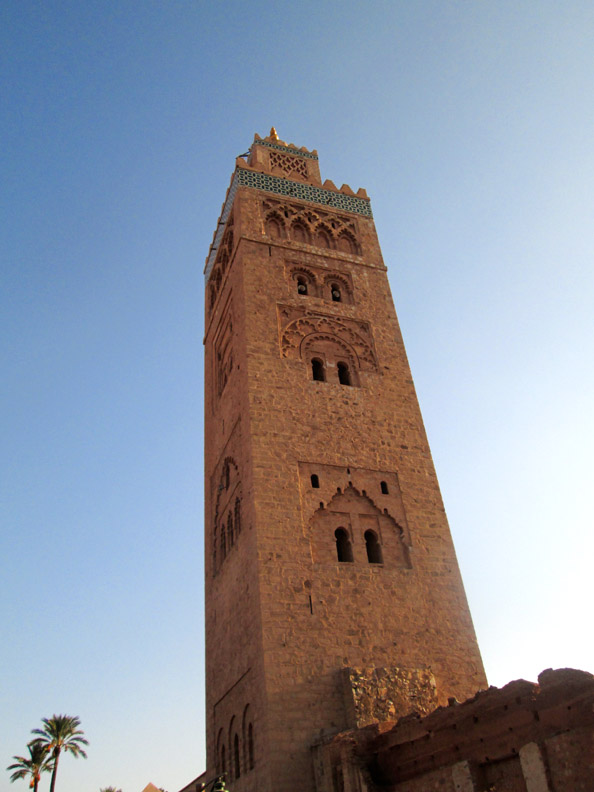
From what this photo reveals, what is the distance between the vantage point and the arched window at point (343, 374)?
14289 millimetres

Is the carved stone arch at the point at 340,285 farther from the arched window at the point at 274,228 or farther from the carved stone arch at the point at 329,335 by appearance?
the arched window at the point at 274,228

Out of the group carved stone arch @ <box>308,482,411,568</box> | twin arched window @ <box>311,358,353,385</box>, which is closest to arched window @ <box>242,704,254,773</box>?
carved stone arch @ <box>308,482,411,568</box>

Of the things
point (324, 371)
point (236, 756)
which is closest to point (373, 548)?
point (324, 371)

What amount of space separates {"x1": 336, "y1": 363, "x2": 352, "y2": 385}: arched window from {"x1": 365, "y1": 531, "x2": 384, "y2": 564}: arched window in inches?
134

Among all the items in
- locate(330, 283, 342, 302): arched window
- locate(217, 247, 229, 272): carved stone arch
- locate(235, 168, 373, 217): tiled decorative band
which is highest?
locate(235, 168, 373, 217): tiled decorative band

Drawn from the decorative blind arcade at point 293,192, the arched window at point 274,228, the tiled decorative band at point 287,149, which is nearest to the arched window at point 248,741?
the arched window at point 274,228

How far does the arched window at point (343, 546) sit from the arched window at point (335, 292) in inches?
228

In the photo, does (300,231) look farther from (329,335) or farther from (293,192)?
(329,335)

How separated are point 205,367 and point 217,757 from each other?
9151mm

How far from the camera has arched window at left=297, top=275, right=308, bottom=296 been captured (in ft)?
51.0

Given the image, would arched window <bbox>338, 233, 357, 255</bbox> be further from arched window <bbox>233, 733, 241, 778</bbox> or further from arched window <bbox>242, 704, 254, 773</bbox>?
arched window <bbox>233, 733, 241, 778</bbox>

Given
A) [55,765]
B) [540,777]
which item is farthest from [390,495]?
[55,765]

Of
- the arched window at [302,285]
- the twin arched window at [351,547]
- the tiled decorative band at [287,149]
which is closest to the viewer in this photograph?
the twin arched window at [351,547]

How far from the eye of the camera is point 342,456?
1277 centimetres
